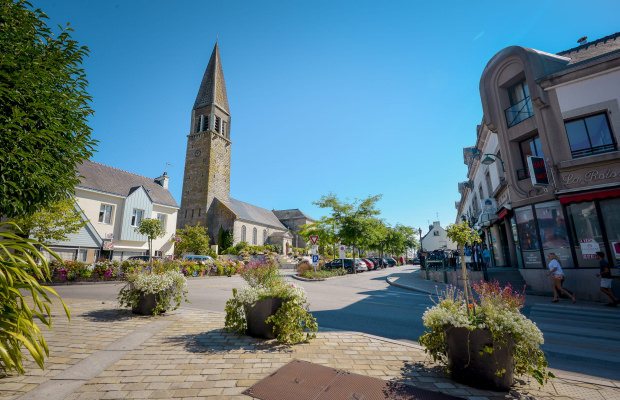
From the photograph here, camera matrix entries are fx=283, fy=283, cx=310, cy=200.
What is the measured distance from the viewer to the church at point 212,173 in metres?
43.2

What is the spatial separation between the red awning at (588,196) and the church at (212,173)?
125 ft

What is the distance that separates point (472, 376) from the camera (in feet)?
10.9

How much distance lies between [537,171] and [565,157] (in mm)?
1075

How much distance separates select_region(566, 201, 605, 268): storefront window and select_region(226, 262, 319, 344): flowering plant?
11.9 m

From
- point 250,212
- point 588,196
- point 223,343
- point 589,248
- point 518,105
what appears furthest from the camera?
point 250,212

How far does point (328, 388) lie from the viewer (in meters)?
3.21

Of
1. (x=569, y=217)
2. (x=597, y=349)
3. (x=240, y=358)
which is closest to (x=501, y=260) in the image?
(x=569, y=217)

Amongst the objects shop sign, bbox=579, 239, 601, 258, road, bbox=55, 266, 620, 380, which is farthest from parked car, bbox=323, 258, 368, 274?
shop sign, bbox=579, 239, 601, 258

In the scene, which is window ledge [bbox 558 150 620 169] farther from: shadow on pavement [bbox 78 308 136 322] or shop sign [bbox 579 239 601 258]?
shadow on pavement [bbox 78 308 136 322]

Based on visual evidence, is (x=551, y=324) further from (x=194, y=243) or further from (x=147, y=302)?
(x=194, y=243)

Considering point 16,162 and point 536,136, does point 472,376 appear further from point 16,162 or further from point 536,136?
point 536,136

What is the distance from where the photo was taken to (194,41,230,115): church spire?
48.0 meters

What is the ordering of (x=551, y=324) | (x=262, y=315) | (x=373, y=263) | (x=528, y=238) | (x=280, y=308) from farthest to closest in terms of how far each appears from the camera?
(x=373, y=263), (x=528, y=238), (x=551, y=324), (x=262, y=315), (x=280, y=308)

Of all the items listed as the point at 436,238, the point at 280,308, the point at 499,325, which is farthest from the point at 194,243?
the point at 436,238
